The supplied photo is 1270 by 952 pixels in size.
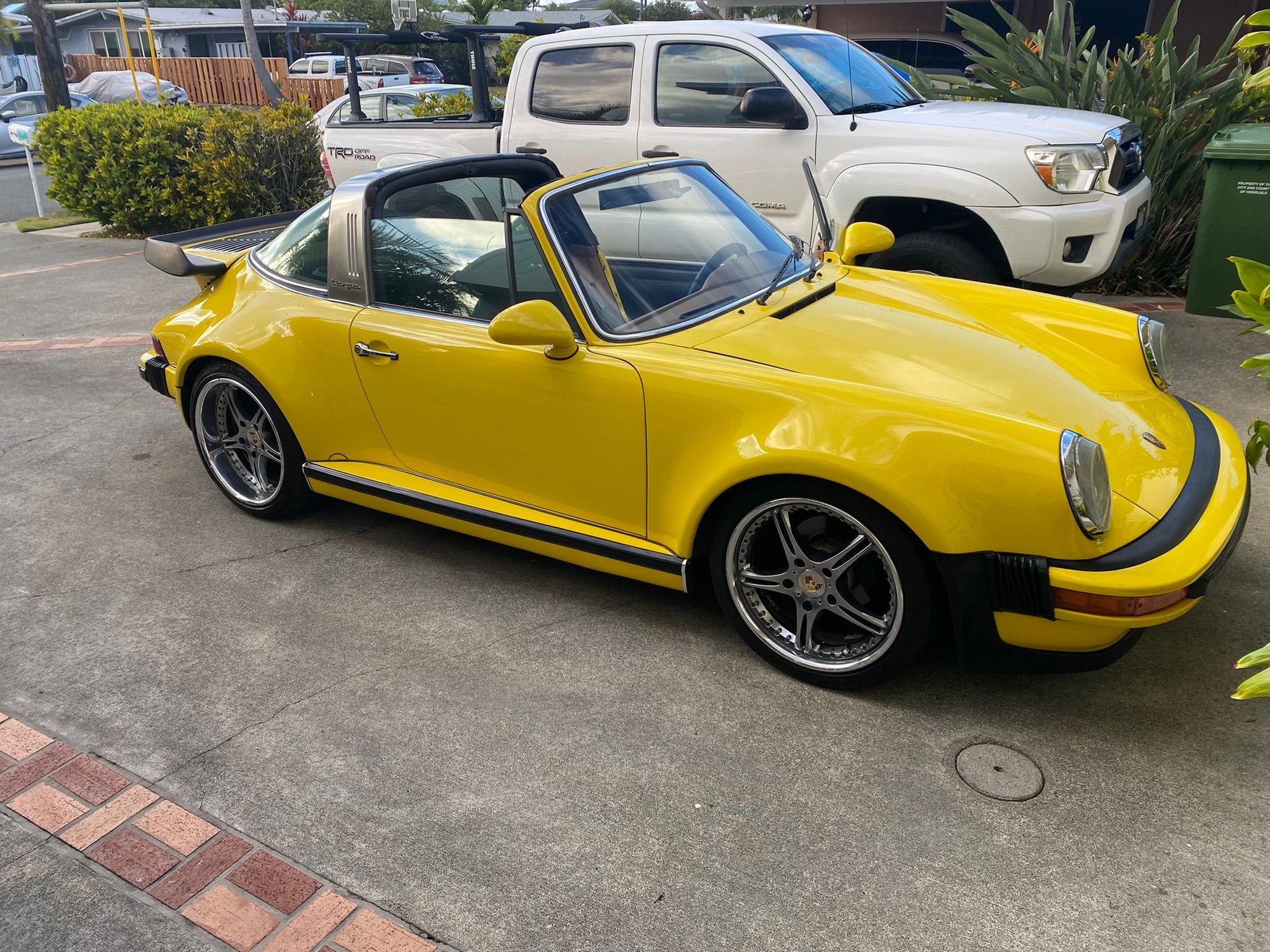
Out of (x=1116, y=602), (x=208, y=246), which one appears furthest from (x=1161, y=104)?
(x=208, y=246)

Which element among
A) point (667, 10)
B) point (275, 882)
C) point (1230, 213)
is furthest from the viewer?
point (667, 10)

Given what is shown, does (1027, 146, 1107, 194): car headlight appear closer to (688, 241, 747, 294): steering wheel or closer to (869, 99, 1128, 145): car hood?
(869, 99, 1128, 145): car hood

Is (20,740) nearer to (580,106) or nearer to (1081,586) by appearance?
(1081,586)

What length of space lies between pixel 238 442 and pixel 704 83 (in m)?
3.80

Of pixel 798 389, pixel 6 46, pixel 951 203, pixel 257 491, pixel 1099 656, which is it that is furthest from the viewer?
pixel 6 46

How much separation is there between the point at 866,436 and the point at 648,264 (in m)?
1.16

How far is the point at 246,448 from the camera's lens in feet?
15.0

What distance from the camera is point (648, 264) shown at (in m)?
3.66

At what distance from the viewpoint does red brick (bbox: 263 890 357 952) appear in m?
2.38

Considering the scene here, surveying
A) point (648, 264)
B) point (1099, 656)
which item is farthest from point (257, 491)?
point (1099, 656)

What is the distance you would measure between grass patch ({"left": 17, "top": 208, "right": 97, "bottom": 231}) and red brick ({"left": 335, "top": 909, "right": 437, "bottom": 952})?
1304 cm

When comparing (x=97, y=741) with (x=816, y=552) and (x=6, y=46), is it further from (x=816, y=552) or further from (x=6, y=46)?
(x=6, y=46)

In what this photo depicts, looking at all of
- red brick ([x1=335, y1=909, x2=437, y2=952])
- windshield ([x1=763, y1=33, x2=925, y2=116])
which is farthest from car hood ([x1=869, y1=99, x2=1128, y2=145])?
red brick ([x1=335, y1=909, x2=437, y2=952])

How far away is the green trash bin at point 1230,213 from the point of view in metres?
6.34
